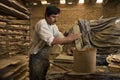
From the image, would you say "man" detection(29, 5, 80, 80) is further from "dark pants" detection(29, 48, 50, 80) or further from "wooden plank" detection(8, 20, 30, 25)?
"wooden plank" detection(8, 20, 30, 25)

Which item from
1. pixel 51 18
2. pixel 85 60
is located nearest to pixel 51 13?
pixel 51 18

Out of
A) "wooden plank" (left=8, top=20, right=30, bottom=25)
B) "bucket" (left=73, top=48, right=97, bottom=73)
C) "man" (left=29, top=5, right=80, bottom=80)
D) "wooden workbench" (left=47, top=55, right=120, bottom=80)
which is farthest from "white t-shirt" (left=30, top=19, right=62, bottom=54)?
"wooden plank" (left=8, top=20, right=30, bottom=25)

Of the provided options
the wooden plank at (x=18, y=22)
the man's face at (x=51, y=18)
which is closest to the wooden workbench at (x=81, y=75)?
the man's face at (x=51, y=18)

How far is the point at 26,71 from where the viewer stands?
18.8 ft

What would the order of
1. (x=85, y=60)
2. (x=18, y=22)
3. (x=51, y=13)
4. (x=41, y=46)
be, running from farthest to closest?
(x=18, y=22) → (x=41, y=46) → (x=51, y=13) → (x=85, y=60)

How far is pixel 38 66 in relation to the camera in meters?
3.63

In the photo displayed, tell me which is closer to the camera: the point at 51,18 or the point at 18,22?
the point at 51,18

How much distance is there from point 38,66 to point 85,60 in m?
1.34

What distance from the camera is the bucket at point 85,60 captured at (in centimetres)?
245

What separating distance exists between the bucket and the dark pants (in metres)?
1.19

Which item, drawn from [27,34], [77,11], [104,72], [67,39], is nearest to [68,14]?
[77,11]

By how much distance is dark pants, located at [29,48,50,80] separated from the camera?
143 inches

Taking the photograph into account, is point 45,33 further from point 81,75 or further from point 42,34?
point 81,75

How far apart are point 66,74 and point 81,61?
234 mm
